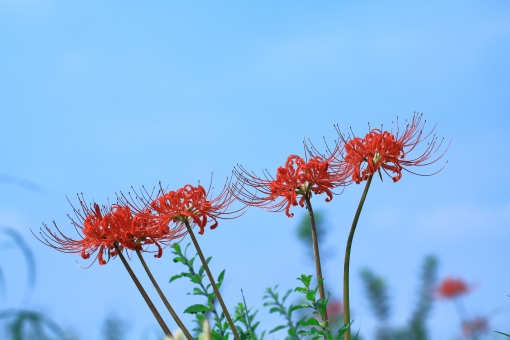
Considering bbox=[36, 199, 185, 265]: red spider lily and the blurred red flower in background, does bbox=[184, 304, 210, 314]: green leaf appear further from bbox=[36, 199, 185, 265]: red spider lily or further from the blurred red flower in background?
the blurred red flower in background

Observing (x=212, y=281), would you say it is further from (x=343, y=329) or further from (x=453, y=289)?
(x=453, y=289)

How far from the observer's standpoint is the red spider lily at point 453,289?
12070 millimetres

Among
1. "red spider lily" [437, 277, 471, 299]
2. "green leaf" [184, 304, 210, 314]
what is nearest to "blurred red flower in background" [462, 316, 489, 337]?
"red spider lily" [437, 277, 471, 299]

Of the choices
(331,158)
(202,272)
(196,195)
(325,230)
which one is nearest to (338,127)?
(331,158)

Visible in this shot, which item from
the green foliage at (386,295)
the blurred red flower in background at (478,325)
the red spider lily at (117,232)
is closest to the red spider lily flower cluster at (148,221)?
the red spider lily at (117,232)

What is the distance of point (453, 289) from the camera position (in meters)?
12.1

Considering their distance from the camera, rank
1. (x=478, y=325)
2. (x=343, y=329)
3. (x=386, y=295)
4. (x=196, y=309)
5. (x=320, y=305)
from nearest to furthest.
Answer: (x=343, y=329) → (x=320, y=305) → (x=196, y=309) → (x=478, y=325) → (x=386, y=295)

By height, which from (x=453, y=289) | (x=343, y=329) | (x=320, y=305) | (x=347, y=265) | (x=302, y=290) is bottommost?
(x=343, y=329)

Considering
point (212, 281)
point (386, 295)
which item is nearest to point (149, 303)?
point (212, 281)

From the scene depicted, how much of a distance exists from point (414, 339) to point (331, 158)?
352 inches

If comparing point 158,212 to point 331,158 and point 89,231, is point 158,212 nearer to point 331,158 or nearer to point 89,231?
point 89,231

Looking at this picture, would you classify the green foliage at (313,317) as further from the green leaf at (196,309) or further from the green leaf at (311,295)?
the green leaf at (196,309)

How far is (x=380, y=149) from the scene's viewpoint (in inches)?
187

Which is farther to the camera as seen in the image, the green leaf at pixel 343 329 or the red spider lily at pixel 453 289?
the red spider lily at pixel 453 289
